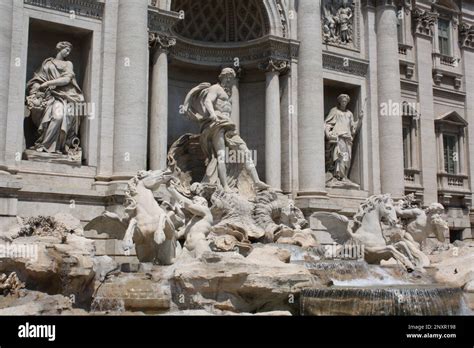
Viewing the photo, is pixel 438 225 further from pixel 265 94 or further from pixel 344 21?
pixel 344 21

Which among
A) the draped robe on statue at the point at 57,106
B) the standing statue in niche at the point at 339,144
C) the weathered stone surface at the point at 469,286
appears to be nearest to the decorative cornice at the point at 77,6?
the draped robe on statue at the point at 57,106

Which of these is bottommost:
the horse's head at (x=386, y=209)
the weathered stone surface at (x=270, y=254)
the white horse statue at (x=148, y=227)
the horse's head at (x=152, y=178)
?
the weathered stone surface at (x=270, y=254)

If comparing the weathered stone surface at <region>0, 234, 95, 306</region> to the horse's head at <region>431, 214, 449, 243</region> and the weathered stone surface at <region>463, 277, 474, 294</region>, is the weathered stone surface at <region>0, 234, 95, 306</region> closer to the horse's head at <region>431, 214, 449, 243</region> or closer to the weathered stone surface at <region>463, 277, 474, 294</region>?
the weathered stone surface at <region>463, 277, 474, 294</region>

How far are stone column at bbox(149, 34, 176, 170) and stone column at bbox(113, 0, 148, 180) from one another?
79 centimetres

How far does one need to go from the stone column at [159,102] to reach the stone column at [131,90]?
0.79 m

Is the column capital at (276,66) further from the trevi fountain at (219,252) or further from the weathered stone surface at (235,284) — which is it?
the weathered stone surface at (235,284)

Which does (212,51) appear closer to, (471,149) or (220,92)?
(220,92)

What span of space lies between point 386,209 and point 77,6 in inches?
435

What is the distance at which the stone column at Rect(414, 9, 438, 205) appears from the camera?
27938 mm

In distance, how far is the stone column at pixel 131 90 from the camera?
61.3 ft

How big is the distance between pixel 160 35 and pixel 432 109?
14.1 meters

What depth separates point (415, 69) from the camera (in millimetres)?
28688

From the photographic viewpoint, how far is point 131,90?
18875mm

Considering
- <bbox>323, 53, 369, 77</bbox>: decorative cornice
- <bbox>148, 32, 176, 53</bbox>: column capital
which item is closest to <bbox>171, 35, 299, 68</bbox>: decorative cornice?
<bbox>323, 53, 369, 77</bbox>: decorative cornice
